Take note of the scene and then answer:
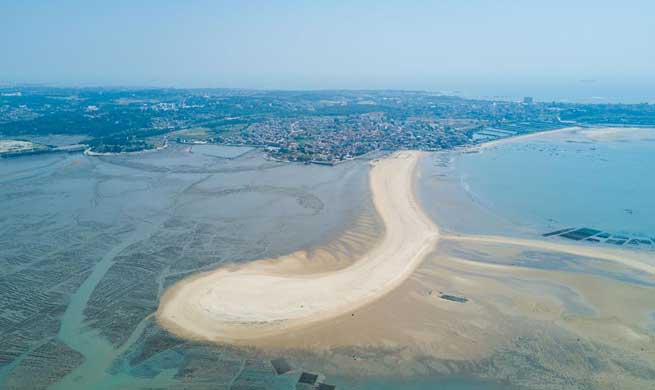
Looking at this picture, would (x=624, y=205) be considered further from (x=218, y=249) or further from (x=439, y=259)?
(x=218, y=249)

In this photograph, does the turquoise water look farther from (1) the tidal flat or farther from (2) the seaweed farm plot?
(2) the seaweed farm plot

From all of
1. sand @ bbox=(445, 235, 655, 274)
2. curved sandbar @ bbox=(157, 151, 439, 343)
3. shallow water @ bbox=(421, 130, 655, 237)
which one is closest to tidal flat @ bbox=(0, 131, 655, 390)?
sand @ bbox=(445, 235, 655, 274)

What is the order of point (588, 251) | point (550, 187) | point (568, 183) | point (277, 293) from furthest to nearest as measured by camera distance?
1. point (568, 183)
2. point (550, 187)
3. point (588, 251)
4. point (277, 293)

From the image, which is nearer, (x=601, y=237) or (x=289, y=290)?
(x=289, y=290)

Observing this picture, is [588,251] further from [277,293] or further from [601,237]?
[277,293]

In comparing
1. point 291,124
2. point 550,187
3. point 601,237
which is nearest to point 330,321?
point 601,237

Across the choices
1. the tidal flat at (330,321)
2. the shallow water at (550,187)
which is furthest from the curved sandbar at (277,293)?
the shallow water at (550,187)

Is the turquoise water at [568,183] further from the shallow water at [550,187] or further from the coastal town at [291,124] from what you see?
the coastal town at [291,124]
